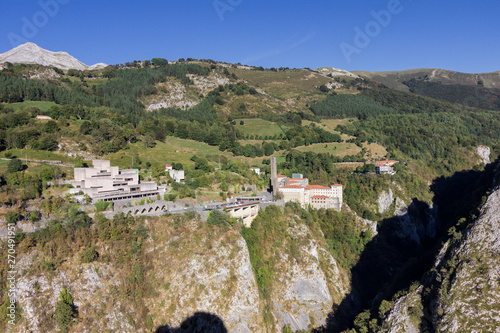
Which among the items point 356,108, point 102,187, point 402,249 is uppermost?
point 356,108

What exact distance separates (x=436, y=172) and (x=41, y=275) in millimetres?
93370

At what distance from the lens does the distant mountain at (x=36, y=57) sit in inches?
5876

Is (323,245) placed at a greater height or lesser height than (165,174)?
lesser

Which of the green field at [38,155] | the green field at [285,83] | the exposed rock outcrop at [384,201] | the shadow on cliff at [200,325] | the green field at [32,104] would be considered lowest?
the shadow on cliff at [200,325]

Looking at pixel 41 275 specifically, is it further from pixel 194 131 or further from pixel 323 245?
pixel 194 131

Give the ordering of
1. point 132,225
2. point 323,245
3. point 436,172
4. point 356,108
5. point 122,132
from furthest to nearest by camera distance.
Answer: point 356,108, point 436,172, point 122,132, point 323,245, point 132,225

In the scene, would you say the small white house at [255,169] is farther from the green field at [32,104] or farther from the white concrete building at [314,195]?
the green field at [32,104]

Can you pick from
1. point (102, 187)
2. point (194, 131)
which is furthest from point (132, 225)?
point (194, 131)

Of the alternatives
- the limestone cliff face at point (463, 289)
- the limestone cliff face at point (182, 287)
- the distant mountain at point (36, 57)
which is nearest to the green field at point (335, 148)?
the limestone cliff face at point (182, 287)

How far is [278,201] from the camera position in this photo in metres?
63.0

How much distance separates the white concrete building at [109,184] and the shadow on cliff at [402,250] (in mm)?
30732

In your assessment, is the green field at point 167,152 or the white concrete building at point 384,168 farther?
the white concrete building at point 384,168

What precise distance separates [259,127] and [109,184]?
69096 mm

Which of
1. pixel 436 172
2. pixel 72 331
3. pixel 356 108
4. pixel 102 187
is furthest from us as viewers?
pixel 356 108
